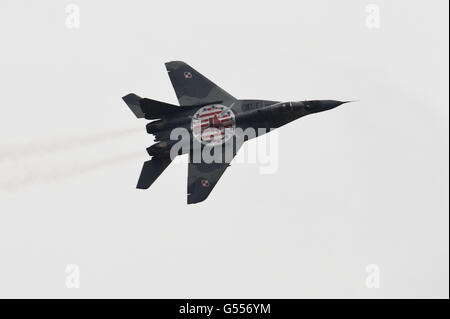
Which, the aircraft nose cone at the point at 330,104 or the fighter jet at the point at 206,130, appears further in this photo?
the fighter jet at the point at 206,130

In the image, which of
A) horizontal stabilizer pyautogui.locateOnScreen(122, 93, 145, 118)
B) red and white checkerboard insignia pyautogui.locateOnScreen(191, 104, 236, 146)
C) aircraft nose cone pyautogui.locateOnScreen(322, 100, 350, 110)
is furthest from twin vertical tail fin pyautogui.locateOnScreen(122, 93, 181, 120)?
aircraft nose cone pyautogui.locateOnScreen(322, 100, 350, 110)

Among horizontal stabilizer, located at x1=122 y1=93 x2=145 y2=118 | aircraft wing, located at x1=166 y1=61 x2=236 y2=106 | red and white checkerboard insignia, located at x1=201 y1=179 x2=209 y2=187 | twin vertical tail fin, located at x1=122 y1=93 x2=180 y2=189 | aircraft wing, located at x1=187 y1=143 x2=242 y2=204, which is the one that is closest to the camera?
aircraft wing, located at x1=187 y1=143 x2=242 y2=204

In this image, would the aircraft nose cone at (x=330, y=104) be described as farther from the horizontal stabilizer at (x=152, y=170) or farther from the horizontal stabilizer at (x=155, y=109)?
the horizontal stabilizer at (x=152, y=170)

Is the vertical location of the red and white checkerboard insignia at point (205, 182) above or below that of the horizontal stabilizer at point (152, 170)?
below

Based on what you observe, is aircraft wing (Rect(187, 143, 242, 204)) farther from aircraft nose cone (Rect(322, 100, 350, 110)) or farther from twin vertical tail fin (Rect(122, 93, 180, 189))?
aircraft nose cone (Rect(322, 100, 350, 110))

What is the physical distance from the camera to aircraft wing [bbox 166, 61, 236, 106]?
47.4 metres

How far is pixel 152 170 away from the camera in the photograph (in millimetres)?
45500

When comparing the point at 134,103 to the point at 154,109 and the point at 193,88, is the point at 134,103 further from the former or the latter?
the point at 193,88

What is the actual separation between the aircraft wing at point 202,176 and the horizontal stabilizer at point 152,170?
5.03ft

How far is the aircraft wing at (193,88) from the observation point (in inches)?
1866

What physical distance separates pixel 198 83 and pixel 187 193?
7.49 metres

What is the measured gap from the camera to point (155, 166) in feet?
149

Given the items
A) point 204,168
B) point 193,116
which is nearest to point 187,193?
point 204,168

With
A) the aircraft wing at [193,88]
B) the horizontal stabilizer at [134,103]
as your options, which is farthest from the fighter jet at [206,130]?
the aircraft wing at [193,88]
